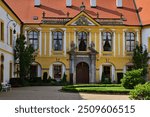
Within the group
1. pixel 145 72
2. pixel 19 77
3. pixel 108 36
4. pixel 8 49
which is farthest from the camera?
pixel 108 36

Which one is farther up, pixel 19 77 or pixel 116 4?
pixel 116 4

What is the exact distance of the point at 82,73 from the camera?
4138 cm

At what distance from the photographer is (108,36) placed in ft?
137

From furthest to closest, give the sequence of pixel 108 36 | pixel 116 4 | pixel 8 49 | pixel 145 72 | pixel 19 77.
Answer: pixel 116 4
pixel 108 36
pixel 145 72
pixel 19 77
pixel 8 49

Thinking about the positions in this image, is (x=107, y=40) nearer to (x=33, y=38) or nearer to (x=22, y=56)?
(x=33, y=38)

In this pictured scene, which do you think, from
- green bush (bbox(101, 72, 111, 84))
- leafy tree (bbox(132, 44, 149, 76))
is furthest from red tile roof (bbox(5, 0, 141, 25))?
green bush (bbox(101, 72, 111, 84))

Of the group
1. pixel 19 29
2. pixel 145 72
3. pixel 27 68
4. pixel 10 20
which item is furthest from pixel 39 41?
pixel 145 72

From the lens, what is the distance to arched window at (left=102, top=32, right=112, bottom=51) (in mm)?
41688

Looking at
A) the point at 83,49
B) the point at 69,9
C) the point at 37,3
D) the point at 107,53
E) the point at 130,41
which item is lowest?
the point at 107,53

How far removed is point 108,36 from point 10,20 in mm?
13775

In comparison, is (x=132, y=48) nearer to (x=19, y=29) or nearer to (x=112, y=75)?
(x=112, y=75)

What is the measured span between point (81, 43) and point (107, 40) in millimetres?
3154

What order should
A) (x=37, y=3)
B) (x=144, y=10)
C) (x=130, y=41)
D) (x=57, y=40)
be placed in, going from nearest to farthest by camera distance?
(x=57, y=40) → (x=130, y=41) → (x=144, y=10) → (x=37, y=3)

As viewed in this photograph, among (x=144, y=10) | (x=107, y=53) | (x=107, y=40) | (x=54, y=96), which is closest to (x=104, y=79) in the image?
(x=107, y=53)
